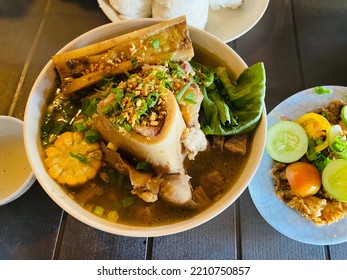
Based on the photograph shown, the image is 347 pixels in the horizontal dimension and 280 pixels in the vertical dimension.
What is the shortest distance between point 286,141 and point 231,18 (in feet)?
1.77

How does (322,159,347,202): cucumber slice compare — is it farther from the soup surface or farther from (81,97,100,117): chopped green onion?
(81,97,100,117): chopped green onion

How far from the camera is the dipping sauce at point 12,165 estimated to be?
112 centimetres

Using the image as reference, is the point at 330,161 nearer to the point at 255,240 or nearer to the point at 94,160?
the point at 255,240

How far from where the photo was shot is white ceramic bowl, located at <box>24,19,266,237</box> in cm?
90

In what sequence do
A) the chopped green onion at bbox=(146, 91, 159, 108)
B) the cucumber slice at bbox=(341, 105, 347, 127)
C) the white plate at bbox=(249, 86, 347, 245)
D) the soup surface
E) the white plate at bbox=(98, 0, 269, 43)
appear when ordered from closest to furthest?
the chopped green onion at bbox=(146, 91, 159, 108) < the soup surface < the white plate at bbox=(249, 86, 347, 245) < the cucumber slice at bbox=(341, 105, 347, 127) < the white plate at bbox=(98, 0, 269, 43)

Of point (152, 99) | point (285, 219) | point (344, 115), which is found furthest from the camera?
point (344, 115)

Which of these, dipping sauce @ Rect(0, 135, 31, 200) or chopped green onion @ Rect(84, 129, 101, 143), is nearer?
chopped green onion @ Rect(84, 129, 101, 143)

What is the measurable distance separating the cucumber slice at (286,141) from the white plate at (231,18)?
1.22 feet

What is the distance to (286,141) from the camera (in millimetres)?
1171

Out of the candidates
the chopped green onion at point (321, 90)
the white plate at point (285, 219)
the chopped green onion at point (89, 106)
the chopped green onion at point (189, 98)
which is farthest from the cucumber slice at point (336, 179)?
the chopped green onion at point (89, 106)

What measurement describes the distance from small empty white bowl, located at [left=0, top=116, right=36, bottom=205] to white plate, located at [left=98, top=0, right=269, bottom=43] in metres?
0.51

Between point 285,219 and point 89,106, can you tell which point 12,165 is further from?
point 285,219

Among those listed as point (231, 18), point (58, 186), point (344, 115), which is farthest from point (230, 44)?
point (58, 186)

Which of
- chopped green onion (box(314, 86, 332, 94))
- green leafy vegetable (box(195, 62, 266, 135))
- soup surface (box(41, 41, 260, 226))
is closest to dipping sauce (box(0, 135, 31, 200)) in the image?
soup surface (box(41, 41, 260, 226))
